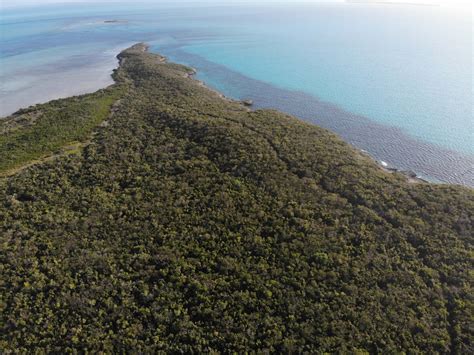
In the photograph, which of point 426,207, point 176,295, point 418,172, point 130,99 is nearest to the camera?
point 176,295

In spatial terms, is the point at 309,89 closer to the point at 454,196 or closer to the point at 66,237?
the point at 454,196

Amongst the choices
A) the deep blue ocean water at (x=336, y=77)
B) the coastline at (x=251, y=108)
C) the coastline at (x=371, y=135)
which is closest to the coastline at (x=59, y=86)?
the deep blue ocean water at (x=336, y=77)

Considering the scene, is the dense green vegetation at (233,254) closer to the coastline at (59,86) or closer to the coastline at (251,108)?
the coastline at (251,108)

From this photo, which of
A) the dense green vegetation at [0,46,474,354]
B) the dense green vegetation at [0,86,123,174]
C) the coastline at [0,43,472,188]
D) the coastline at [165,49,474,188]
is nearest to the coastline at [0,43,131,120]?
the coastline at [0,43,472,188]

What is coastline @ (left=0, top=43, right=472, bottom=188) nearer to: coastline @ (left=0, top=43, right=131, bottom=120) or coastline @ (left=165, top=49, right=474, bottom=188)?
coastline @ (left=165, top=49, right=474, bottom=188)

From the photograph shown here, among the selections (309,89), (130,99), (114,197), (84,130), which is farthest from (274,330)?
(309,89)
